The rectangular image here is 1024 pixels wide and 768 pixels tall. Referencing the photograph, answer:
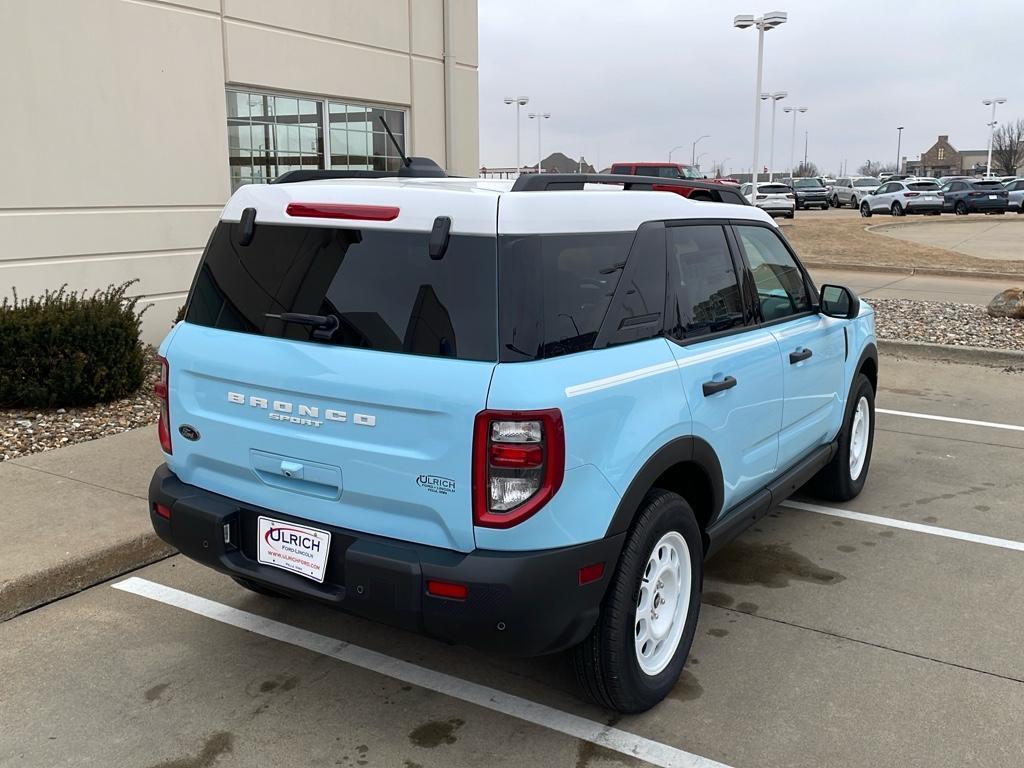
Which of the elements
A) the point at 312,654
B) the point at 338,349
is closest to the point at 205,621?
the point at 312,654

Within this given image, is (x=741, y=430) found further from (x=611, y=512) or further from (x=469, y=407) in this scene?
(x=469, y=407)

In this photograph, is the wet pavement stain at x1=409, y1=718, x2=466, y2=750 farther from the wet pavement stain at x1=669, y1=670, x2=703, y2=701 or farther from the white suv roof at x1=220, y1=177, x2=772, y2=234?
the white suv roof at x1=220, y1=177, x2=772, y2=234

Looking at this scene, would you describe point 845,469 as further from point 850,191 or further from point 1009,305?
point 850,191

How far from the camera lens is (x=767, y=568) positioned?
4551mm

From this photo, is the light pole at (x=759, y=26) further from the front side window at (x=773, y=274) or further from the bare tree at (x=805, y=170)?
the bare tree at (x=805, y=170)

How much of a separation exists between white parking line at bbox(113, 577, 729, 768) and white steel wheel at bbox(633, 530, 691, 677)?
28 centimetres

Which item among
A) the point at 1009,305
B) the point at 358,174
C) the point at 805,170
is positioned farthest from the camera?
the point at 805,170

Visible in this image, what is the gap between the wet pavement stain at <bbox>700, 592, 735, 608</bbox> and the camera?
13.6 feet

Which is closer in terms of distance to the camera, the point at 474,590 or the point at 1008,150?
the point at 474,590

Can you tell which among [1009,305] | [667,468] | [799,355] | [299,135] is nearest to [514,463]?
[667,468]

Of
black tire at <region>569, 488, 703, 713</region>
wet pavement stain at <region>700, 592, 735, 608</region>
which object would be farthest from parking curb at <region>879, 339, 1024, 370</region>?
black tire at <region>569, 488, 703, 713</region>

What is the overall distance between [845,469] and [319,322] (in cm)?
360

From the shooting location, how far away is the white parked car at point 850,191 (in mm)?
46094

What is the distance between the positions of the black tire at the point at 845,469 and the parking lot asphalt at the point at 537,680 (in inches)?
21.9
